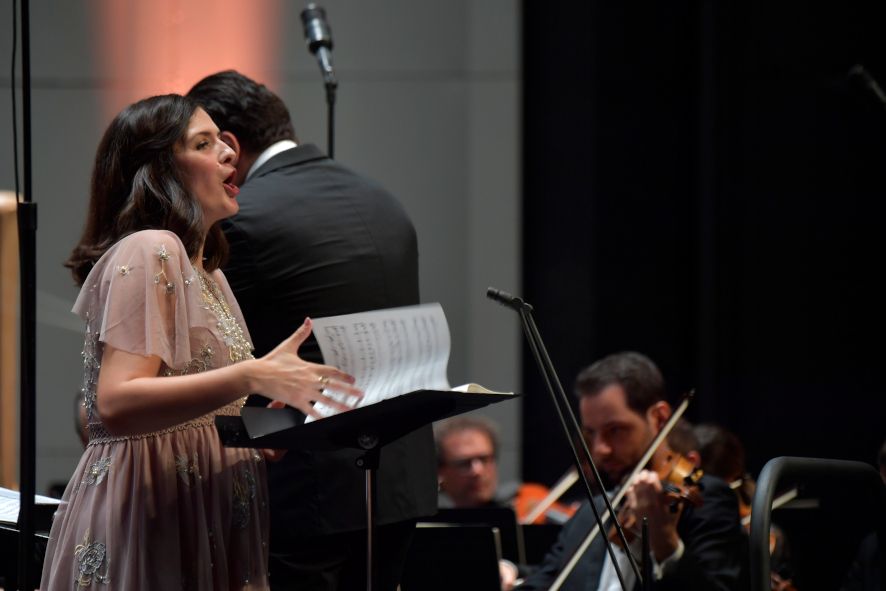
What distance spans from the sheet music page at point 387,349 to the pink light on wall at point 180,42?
3.44 meters

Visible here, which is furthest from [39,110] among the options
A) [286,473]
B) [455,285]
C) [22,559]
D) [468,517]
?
[22,559]

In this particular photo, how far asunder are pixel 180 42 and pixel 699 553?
324 centimetres

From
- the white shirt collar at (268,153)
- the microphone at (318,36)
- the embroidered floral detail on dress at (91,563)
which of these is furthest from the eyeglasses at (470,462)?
the embroidered floral detail on dress at (91,563)

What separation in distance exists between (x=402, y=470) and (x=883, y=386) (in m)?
3.71

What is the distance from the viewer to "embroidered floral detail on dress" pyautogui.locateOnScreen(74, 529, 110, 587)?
80.3 inches

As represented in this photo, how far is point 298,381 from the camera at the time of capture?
194 cm

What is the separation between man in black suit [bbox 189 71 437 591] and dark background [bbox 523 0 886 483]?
3.08 meters

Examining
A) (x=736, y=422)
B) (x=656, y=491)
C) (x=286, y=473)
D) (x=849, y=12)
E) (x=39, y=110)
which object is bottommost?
(x=736, y=422)

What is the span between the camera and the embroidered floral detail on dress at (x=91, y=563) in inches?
80.3

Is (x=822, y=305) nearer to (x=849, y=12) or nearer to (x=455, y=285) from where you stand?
(x=849, y=12)

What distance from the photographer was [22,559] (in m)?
1.96

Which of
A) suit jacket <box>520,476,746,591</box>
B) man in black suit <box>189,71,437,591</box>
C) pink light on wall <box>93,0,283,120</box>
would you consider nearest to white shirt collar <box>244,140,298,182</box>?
man in black suit <box>189,71,437,591</box>

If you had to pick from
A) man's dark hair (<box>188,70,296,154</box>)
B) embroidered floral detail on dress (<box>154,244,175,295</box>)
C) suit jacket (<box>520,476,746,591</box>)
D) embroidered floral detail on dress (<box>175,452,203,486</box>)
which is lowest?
suit jacket (<box>520,476,746,591</box>)

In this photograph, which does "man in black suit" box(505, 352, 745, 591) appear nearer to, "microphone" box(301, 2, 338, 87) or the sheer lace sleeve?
"microphone" box(301, 2, 338, 87)
